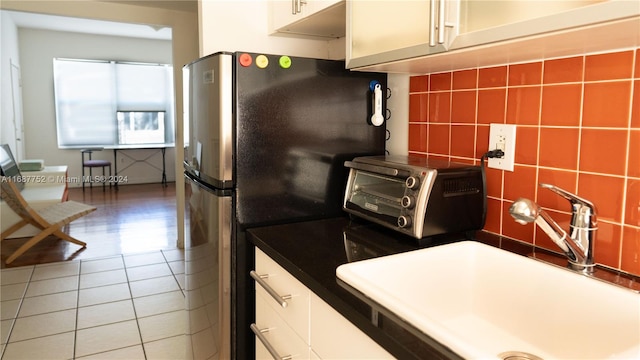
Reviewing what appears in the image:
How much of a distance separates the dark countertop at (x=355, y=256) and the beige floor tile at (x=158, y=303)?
1602mm

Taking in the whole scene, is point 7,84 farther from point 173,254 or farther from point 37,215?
point 173,254

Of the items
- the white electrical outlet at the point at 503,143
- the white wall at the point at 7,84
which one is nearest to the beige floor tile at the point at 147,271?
the white electrical outlet at the point at 503,143

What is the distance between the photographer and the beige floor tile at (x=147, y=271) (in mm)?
3465

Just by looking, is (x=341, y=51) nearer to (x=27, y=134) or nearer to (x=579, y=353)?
(x=579, y=353)

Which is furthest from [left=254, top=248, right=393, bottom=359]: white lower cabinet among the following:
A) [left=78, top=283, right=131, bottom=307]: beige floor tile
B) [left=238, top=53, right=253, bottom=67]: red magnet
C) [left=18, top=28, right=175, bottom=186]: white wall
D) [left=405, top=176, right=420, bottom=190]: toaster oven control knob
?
[left=18, top=28, right=175, bottom=186]: white wall

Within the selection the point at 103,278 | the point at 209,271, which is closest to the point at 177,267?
the point at 103,278

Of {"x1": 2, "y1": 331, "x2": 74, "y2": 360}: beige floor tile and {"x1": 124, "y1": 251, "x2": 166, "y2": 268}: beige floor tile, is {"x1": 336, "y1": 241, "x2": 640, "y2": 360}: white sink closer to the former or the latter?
{"x1": 2, "y1": 331, "x2": 74, "y2": 360}: beige floor tile

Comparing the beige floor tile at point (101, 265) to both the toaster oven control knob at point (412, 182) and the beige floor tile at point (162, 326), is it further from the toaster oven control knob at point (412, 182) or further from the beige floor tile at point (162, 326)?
the toaster oven control knob at point (412, 182)

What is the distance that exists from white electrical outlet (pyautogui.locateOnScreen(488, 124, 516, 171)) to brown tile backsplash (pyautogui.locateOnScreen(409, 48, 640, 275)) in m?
0.02

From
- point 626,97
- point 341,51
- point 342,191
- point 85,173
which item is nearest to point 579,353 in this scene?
point 626,97

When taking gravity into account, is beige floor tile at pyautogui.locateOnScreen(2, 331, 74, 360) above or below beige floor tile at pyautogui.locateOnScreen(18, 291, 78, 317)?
below

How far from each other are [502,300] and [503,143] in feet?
1.57

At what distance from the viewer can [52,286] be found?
10.6ft

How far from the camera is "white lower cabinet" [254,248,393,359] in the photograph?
0.96 metres
